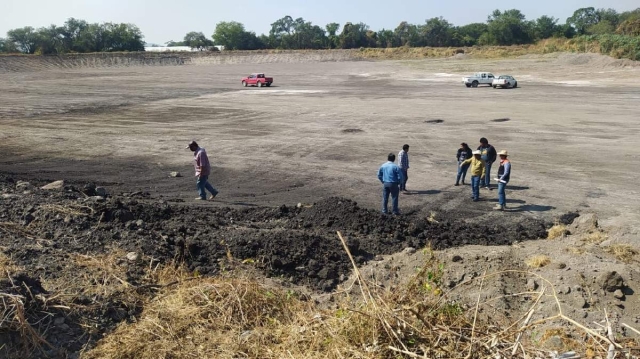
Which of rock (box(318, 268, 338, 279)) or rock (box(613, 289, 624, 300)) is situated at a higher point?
rock (box(613, 289, 624, 300))

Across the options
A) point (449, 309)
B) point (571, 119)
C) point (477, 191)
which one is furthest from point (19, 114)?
point (449, 309)

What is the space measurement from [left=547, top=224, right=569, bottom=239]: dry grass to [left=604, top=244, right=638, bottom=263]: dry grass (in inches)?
66.8

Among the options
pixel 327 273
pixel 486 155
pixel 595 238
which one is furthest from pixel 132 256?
pixel 486 155

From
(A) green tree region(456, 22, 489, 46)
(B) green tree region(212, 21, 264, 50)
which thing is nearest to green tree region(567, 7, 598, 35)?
(A) green tree region(456, 22, 489, 46)

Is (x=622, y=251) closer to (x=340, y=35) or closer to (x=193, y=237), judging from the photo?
(x=193, y=237)

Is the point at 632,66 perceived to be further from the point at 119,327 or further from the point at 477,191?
the point at 119,327

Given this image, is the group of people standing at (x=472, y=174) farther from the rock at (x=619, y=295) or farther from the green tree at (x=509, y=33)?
the green tree at (x=509, y=33)

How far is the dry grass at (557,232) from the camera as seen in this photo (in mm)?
11086

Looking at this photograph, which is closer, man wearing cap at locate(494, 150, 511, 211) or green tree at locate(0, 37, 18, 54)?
man wearing cap at locate(494, 150, 511, 211)

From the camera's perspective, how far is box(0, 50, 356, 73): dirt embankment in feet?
270

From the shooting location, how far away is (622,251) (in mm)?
9016

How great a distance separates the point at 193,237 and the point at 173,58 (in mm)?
90870

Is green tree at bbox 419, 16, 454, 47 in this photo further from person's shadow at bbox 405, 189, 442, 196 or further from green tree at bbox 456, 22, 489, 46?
person's shadow at bbox 405, 189, 442, 196

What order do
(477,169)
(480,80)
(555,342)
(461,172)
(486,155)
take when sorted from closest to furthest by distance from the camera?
(555,342), (477,169), (486,155), (461,172), (480,80)
